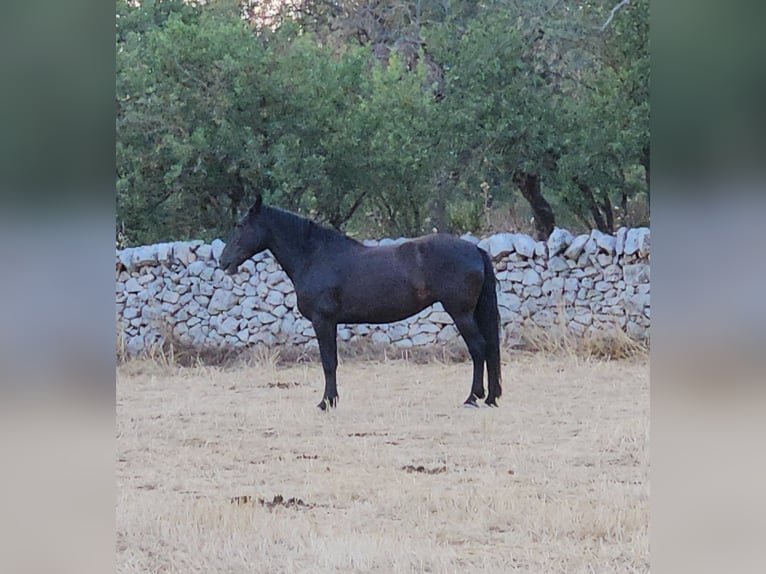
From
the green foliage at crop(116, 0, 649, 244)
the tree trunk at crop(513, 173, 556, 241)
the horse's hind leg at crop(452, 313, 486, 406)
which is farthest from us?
the tree trunk at crop(513, 173, 556, 241)

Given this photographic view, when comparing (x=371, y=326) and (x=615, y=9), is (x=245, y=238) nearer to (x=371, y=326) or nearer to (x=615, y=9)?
(x=371, y=326)

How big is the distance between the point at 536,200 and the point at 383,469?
2848 mm

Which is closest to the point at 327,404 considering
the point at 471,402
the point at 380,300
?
the point at 380,300

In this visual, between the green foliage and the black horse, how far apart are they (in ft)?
4.64

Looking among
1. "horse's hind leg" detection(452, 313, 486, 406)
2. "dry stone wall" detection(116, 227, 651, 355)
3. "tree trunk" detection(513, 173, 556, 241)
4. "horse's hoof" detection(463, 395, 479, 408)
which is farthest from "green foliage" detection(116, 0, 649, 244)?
"horse's hoof" detection(463, 395, 479, 408)

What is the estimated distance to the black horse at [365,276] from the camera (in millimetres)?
4629

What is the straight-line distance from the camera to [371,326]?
578 centimetres

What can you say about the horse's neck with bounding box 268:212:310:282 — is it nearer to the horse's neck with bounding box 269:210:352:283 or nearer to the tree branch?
the horse's neck with bounding box 269:210:352:283

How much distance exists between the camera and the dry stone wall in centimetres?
571

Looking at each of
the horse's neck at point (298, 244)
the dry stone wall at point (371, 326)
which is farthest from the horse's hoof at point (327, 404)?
the dry stone wall at point (371, 326)

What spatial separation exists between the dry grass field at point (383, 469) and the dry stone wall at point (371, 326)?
25 centimetres
